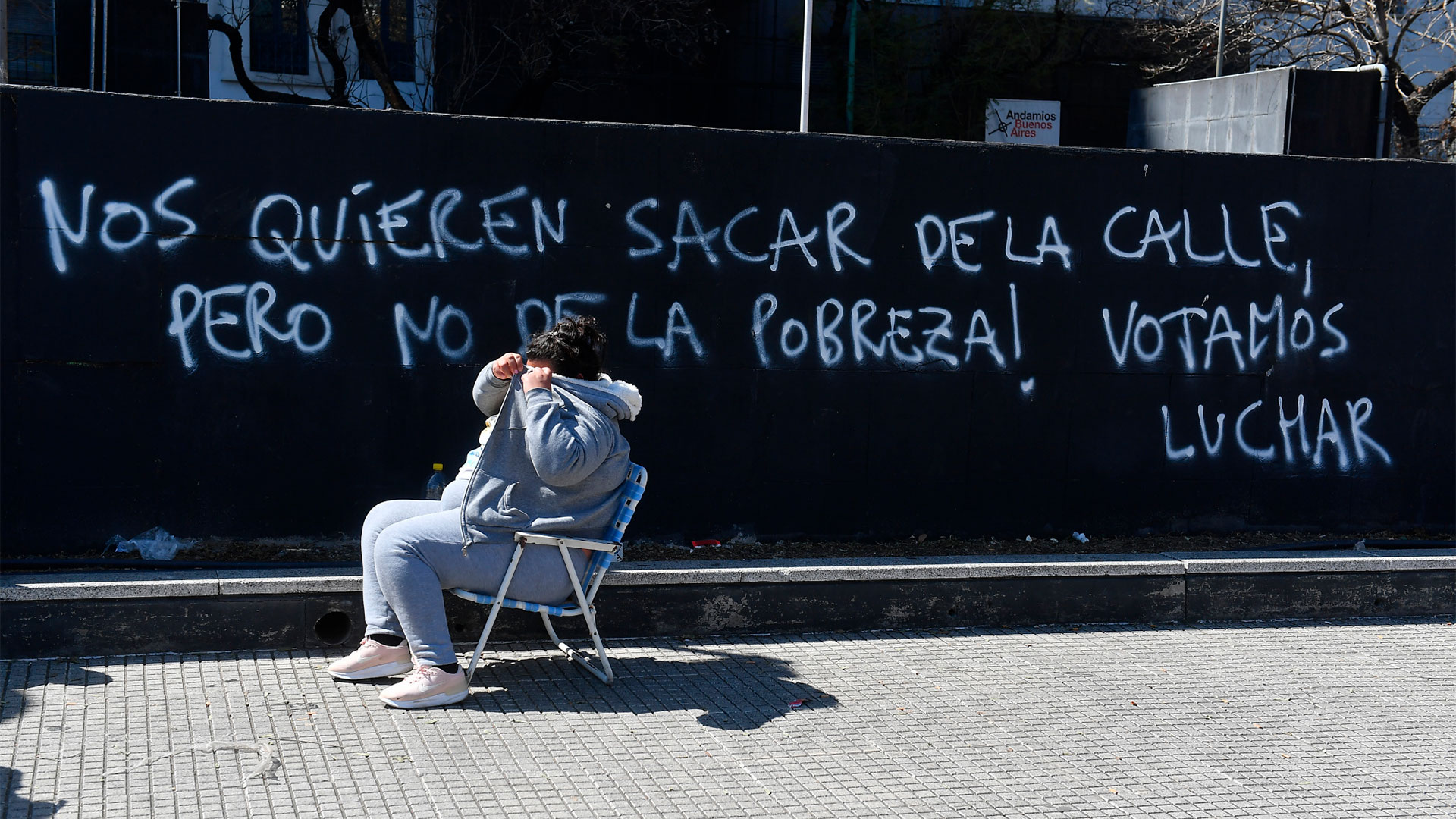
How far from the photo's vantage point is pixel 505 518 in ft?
15.3

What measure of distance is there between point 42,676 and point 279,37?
14901 millimetres

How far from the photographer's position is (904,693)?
16.3 feet

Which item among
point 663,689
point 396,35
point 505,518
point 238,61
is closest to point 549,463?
point 505,518

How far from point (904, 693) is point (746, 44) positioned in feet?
52.6

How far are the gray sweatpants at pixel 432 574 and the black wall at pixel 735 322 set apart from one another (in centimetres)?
134

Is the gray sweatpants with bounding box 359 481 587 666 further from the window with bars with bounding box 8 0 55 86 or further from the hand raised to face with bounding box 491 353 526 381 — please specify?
the window with bars with bounding box 8 0 55 86

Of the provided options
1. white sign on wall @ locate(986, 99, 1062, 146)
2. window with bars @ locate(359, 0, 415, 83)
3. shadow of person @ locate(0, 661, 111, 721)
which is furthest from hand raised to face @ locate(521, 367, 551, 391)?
white sign on wall @ locate(986, 99, 1062, 146)

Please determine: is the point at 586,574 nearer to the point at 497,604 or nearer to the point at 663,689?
the point at 497,604

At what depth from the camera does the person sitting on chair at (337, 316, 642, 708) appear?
4.57 meters

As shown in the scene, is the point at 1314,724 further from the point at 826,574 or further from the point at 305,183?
the point at 305,183

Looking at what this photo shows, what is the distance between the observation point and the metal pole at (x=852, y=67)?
18.8m

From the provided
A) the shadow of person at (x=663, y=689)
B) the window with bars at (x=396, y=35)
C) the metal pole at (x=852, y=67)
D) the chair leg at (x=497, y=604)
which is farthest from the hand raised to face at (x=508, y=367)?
the metal pole at (x=852, y=67)

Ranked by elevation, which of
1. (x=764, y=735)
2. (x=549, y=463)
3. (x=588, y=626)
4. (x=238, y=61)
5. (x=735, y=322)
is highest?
(x=238, y=61)

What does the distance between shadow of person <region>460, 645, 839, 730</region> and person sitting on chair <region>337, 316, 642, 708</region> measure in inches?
11.2
